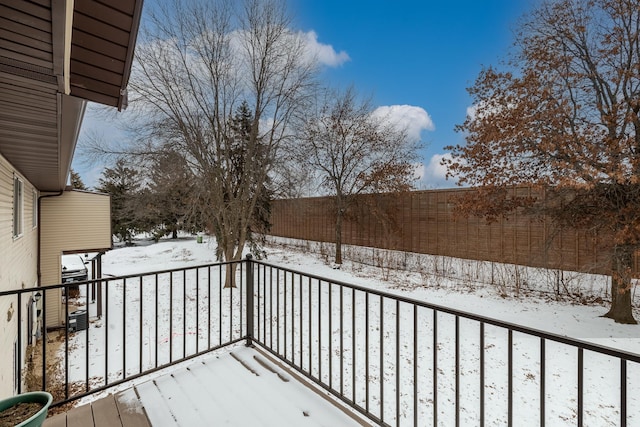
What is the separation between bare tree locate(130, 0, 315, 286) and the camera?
726 cm

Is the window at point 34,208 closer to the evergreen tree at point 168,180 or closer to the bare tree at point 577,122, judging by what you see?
the evergreen tree at point 168,180

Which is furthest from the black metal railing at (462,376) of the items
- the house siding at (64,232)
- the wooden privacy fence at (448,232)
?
the house siding at (64,232)

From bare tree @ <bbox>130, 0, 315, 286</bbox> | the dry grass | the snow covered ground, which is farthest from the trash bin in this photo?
bare tree @ <bbox>130, 0, 315, 286</bbox>

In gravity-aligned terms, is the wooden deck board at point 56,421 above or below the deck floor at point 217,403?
above

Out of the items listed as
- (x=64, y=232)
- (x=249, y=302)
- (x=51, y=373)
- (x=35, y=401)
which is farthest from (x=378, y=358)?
(x=64, y=232)

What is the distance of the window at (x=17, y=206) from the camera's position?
463 centimetres

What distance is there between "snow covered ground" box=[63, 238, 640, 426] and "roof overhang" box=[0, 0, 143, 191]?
124 cm

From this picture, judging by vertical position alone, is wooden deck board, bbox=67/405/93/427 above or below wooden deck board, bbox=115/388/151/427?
above

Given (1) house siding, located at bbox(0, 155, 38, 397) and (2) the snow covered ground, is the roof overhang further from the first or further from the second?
(1) house siding, located at bbox(0, 155, 38, 397)

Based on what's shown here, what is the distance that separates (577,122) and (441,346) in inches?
171

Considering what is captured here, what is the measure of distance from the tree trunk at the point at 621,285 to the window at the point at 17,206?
30.1ft

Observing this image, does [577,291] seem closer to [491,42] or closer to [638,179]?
[638,179]

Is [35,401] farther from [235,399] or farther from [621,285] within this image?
[621,285]

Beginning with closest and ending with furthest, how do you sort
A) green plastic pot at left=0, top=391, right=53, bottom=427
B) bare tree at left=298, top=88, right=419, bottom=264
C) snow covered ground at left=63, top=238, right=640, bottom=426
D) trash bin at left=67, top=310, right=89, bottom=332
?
1. green plastic pot at left=0, top=391, right=53, bottom=427
2. snow covered ground at left=63, top=238, right=640, bottom=426
3. trash bin at left=67, top=310, right=89, bottom=332
4. bare tree at left=298, top=88, right=419, bottom=264
